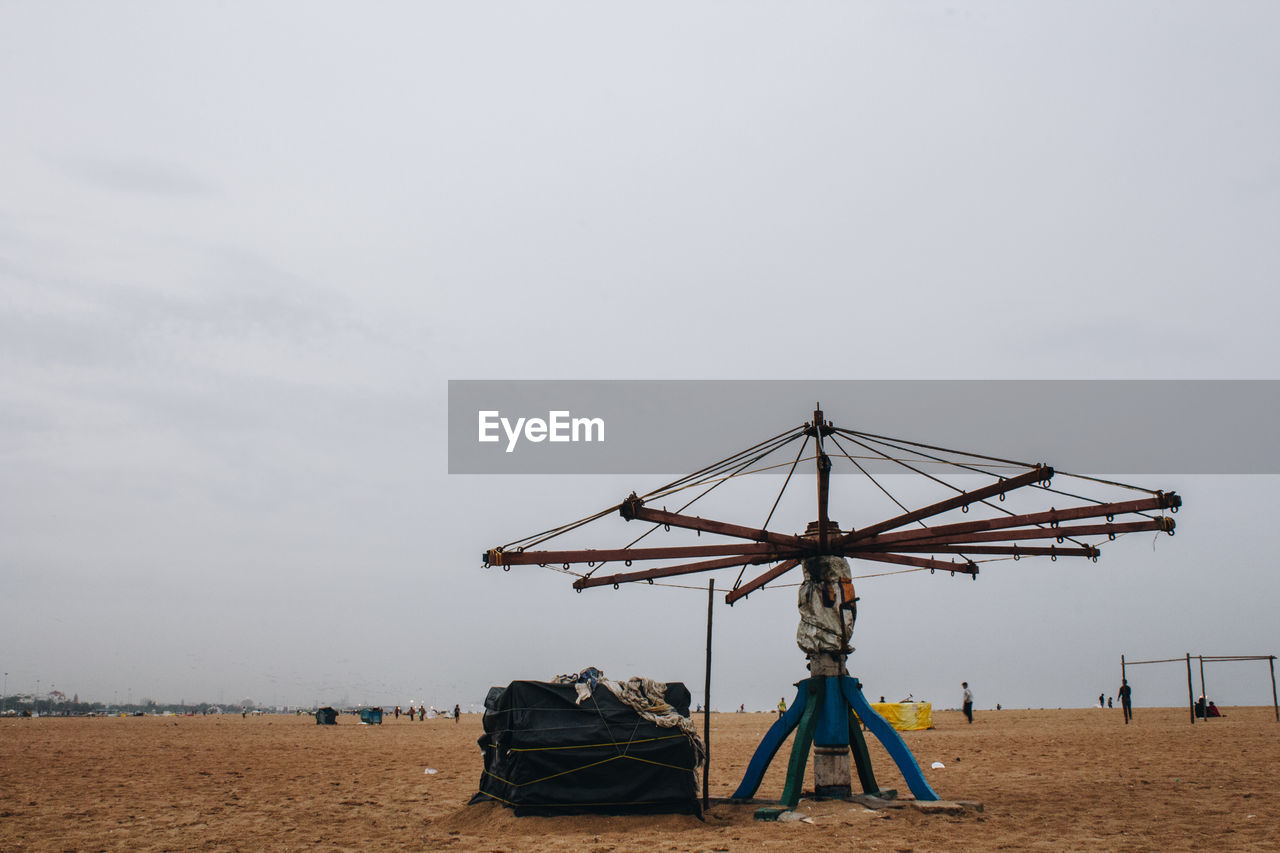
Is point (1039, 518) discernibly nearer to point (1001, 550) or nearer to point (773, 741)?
point (1001, 550)

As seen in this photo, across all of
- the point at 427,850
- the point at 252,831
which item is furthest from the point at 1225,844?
the point at 252,831

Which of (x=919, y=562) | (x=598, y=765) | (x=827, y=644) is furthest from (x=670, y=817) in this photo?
(x=919, y=562)

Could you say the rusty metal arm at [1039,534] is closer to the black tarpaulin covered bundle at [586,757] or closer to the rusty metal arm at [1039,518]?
the rusty metal arm at [1039,518]

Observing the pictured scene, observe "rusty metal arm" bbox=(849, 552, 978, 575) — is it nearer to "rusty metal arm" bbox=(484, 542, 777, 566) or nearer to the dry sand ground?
"rusty metal arm" bbox=(484, 542, 777, 566)

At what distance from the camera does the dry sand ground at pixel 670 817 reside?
10.3 metres

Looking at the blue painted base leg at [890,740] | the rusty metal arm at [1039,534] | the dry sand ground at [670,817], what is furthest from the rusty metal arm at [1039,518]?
the dry sand ground at [670,817]

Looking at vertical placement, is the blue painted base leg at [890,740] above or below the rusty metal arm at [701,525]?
below

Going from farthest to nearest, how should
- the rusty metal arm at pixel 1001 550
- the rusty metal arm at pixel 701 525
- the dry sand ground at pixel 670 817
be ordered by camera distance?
the rusty metal arm at pixel 1001 550 → the rusty metal arm at pixel 701 525 → the dry sand ground at pixel 670 817

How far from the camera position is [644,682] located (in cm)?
1290

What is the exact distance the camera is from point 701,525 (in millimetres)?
A: 12273

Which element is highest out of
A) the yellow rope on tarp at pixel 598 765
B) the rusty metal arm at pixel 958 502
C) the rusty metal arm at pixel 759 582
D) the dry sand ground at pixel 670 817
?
the rusty metal arm at pixel 958 502

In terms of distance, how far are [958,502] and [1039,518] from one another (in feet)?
3.22

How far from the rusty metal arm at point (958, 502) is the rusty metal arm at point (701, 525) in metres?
0.76

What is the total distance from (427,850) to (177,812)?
565 cm
